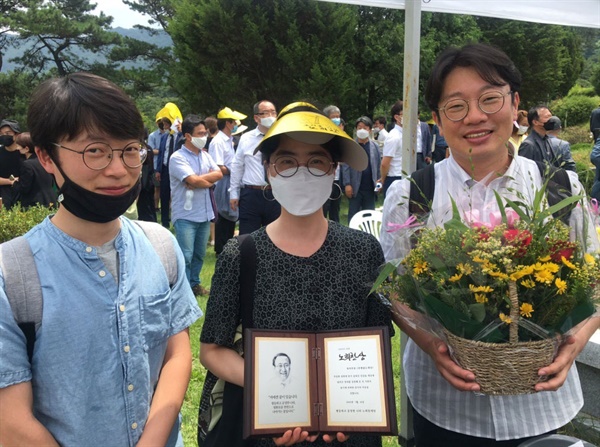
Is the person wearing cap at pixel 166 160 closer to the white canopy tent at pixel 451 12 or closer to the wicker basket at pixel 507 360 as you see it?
the white canopy tent at pixel 451 12

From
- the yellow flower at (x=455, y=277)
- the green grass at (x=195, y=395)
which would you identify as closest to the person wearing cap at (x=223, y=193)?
the green grass at (x=195, y=395)

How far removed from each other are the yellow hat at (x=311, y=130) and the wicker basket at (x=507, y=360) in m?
0.77

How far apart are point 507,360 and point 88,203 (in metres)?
1.34

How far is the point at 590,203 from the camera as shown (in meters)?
2.00

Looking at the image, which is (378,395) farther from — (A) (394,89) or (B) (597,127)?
(A) (394,89)

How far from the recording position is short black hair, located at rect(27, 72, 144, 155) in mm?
1784

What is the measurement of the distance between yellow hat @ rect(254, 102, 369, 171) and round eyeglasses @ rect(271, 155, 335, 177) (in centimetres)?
8

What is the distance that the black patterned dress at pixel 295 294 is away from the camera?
6.80 ft

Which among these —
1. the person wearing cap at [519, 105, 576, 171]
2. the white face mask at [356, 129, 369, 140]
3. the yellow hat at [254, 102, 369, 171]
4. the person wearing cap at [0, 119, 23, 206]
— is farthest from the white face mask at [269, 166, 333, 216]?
the white face mask at [356, 129, 369, 140]

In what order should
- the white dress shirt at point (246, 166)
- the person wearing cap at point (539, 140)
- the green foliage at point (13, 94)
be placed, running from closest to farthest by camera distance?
the white dress shirt at point (246, 166) → the person wearing cap at point (539, 140) → the green foliage at point (13, 94)

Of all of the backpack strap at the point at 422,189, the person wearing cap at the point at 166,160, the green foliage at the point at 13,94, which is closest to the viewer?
the backpack strap at the point at 422,189

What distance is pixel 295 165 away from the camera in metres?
2.20

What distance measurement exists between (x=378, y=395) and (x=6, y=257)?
119 cm

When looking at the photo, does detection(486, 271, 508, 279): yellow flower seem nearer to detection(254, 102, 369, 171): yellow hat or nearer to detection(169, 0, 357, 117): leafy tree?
detection(254, 102, 369, 171): yellow hat
